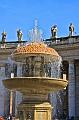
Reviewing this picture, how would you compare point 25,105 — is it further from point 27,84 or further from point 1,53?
point 1,53

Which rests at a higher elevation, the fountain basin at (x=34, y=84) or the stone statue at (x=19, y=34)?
the stone statue at (x=19, y=34)

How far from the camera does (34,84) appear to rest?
22.2 m

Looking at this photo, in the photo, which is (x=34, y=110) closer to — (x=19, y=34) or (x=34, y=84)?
(x=34, y=84)

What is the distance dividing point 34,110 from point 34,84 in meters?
1.54

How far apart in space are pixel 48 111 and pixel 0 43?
46.6m

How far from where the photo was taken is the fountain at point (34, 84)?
22250mm

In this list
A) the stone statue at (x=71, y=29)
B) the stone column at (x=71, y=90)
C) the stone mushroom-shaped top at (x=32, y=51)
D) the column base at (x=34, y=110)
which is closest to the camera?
the column base at (x=34, y=110)

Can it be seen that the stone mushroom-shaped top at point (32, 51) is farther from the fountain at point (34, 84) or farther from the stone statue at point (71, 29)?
the stone statue at point (71, 29)

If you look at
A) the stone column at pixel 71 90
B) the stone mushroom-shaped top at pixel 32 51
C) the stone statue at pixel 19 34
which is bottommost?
the stone column at pixel 71 90

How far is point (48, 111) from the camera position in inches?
914

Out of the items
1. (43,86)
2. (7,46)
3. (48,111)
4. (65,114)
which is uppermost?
(7,46)

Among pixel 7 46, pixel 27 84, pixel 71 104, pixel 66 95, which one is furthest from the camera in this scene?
pixel 7 46

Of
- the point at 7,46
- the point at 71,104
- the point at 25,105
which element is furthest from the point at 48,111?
the point at 7,46

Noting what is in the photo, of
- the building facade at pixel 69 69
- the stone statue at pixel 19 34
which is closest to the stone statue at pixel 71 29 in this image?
the building facade at pixel 69 69
